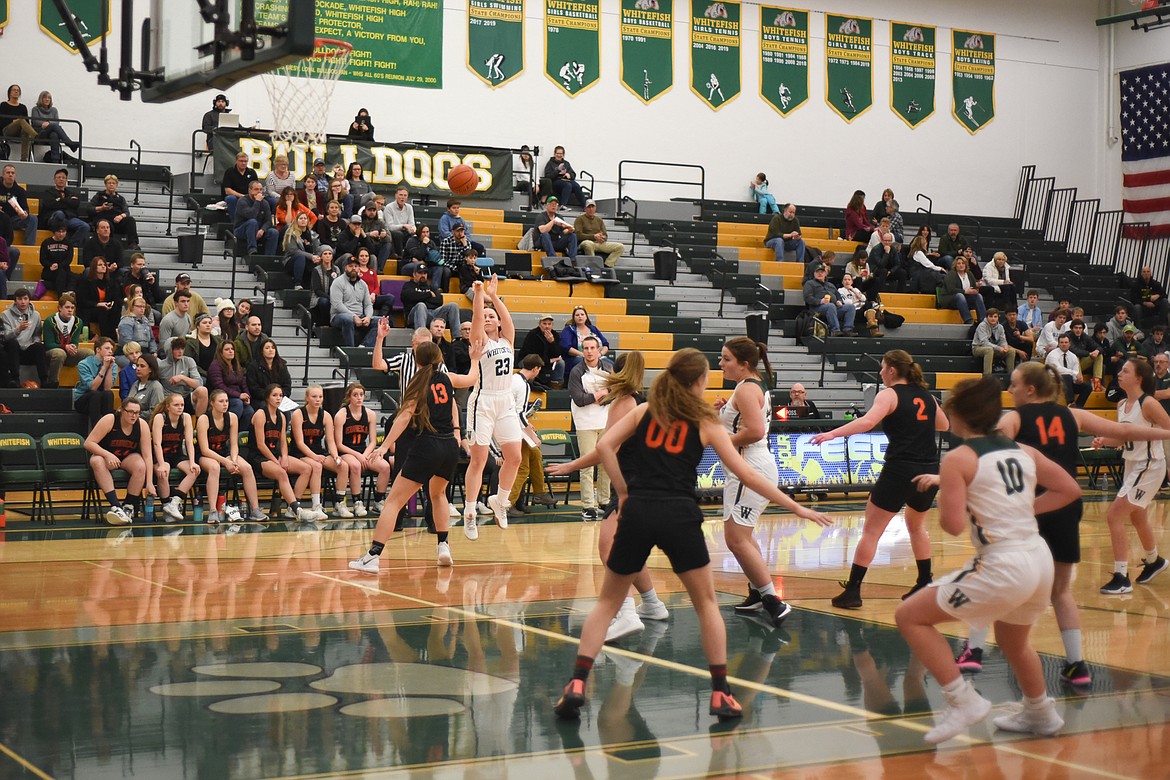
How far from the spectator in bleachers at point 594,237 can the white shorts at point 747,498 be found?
49.2ft

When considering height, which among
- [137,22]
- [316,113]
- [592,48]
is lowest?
[137,22]

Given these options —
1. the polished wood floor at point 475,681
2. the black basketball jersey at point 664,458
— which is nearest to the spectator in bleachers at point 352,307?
the polished wood floor at point 475,681

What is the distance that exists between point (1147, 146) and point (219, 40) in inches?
1091

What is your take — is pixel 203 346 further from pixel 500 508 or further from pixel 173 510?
pixel 500 508

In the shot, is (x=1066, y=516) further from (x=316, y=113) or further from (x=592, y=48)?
(x=592, y=48)

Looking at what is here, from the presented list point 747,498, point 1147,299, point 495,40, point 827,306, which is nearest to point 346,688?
point 747,498

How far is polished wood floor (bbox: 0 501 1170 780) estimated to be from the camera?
5.04 meters

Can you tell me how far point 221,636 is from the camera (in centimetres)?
754

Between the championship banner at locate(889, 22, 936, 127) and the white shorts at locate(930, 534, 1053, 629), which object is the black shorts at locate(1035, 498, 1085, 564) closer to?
the white shorts at locate(930, 534, 1053, 629)

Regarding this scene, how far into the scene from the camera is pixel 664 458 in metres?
5.77

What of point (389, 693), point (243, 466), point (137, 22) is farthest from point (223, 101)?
point (389, 693)

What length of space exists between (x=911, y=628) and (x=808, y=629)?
2.66 m

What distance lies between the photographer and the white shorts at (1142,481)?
9.67 metres

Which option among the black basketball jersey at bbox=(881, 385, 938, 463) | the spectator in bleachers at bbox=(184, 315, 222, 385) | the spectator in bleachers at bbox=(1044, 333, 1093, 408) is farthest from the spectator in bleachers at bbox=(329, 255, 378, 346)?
the spectator in bleachers at bbox=(1044, 333, 1093, 408)
